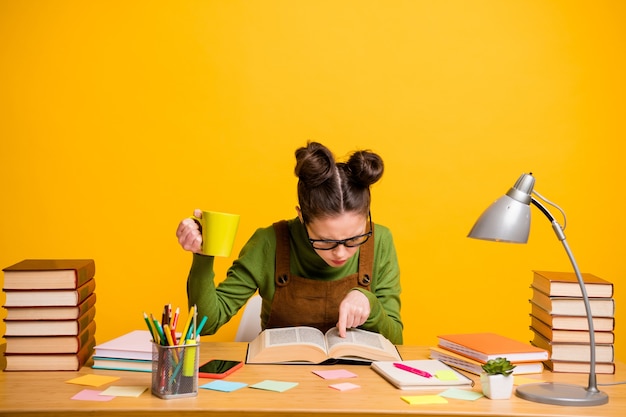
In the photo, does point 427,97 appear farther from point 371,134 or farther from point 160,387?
point 160,387

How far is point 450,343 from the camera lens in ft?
6.82

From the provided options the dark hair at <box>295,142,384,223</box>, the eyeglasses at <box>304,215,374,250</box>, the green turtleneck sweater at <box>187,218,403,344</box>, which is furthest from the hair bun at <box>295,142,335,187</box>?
the green turtleneck sweater at <box>187,218,403,344</box>

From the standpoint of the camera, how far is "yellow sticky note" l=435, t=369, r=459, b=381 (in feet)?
6.06

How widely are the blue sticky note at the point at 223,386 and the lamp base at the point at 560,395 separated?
662 mm

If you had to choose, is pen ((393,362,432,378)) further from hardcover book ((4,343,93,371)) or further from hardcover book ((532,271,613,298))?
hardcover book ((4,343,93,371))

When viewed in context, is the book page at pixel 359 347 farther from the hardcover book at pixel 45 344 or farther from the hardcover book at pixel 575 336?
the hardcover book at pixel 45 344

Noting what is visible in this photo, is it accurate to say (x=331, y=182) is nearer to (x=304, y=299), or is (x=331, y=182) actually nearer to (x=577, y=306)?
(x=304, y=299)

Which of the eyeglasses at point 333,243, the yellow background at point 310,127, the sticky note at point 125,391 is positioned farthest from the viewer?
the yellow background at point 310,127

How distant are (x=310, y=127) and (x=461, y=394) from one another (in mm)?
1715

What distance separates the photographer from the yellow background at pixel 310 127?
320 cm

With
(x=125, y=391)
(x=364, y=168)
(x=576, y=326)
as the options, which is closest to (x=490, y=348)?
(x=576, y=326)

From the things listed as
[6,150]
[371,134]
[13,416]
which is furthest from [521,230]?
[6,150]

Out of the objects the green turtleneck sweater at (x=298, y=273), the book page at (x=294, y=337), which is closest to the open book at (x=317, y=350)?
the book page at (x=294, y=337)

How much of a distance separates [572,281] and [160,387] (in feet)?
3.76
